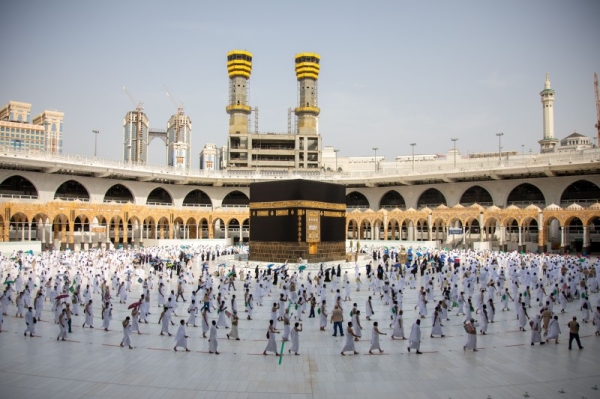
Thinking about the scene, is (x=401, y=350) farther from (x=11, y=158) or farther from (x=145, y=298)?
(x=11, y=158)

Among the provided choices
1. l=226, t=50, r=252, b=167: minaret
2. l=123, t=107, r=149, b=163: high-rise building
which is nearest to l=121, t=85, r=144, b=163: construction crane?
l=123, t=107, r=149, b=163: high-rise building

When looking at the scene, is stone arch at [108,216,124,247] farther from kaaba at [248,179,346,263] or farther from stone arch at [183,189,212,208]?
kaaba at [248,179,346,263]

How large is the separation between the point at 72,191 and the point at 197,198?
13537 millimetres

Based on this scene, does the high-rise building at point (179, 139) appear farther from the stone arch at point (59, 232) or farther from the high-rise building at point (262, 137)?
the stone arch at point (59, 232)

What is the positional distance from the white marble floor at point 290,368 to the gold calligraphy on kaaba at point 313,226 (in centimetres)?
1300

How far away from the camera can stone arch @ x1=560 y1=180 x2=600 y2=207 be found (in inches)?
1512

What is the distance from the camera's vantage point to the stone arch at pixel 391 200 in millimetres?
48844

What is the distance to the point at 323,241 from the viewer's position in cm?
2356

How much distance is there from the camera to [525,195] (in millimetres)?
41156

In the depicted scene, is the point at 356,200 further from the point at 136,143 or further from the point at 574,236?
the point at 136,143

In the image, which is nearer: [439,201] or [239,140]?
[439,201]

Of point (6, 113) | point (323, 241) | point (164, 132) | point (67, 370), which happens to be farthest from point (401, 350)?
point (164, 132)

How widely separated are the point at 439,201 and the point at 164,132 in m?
97.6

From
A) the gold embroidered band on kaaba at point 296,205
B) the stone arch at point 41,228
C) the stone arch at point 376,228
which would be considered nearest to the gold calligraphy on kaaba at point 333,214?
the gold embroidered band on kaaba at point 296,205
